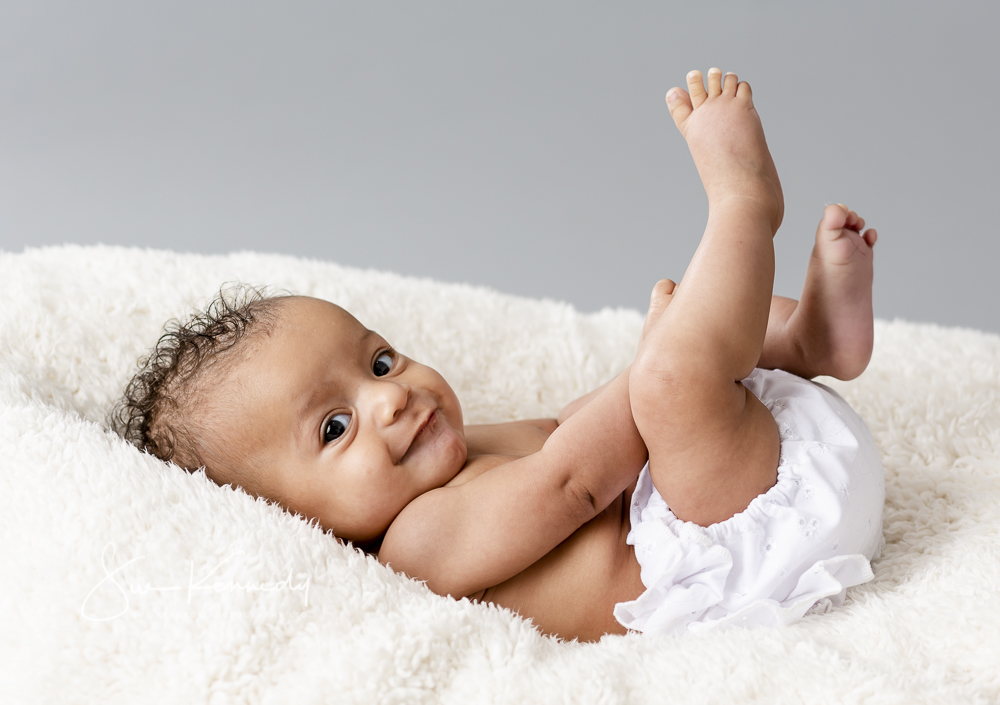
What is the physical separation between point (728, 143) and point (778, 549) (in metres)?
0.57

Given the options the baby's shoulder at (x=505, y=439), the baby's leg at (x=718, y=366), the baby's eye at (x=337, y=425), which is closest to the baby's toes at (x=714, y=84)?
the baby's leg at (x=718, y=366)

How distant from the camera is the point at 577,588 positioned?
3.77 feet

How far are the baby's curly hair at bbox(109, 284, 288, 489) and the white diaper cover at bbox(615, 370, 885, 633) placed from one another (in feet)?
1.96

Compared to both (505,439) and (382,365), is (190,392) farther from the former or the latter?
(505,439)

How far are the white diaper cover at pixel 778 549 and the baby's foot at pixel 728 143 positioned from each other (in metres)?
0.34

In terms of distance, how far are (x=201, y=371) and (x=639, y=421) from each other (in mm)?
→ 655

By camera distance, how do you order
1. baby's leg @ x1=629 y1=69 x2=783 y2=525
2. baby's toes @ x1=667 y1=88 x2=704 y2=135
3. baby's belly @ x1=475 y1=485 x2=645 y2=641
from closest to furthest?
baby's leg @ x1=629 y1=69 x2=783 y2=525, baby's belly @ x1=475 y1=485 x2=645 y2=641, baby's toes @ x1=667 y1=88 x2=704 y2=135

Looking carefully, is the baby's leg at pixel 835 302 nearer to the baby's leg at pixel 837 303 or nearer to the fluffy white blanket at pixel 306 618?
the baby's leg at pixel 837 303

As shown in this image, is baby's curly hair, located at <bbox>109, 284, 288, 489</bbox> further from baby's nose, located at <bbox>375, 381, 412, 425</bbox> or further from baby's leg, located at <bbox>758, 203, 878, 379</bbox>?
baby's leg, located at <bbox>758, 203, 878, 379</bbox>

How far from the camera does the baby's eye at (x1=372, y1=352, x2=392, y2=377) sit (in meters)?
1.31

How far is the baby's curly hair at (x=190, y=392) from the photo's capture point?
1.21 metres

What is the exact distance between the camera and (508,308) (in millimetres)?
1940

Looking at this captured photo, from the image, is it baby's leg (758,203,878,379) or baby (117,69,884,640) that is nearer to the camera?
baby (117,69,884,640)

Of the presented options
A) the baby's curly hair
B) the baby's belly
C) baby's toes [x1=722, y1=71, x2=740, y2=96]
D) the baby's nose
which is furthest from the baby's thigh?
the baby's curly hair
